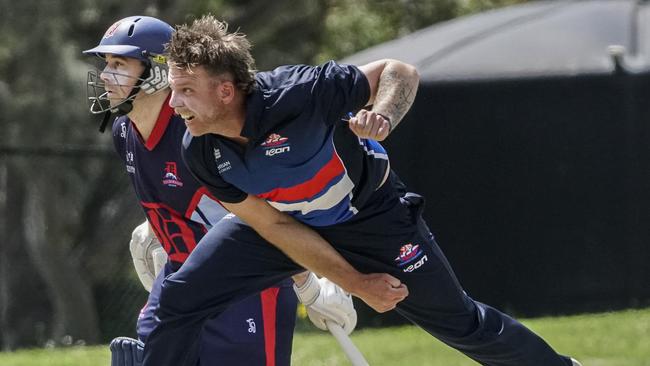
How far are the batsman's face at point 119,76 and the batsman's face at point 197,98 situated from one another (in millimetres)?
629

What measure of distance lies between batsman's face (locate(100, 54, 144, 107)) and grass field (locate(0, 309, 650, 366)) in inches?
116

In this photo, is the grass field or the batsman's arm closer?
the batsman's arm

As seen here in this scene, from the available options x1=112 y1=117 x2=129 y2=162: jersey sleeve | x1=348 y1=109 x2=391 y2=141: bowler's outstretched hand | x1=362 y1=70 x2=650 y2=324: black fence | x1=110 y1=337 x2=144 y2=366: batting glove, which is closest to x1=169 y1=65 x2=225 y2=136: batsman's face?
x1=348 y1=109 x2=391 y2=141: bowler's outstretched hand

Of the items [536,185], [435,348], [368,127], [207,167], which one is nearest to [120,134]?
[207,167]

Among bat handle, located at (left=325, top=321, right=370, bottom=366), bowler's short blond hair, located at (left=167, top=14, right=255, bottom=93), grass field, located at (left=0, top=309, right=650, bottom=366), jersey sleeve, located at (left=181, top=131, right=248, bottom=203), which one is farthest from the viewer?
grass field, located at (left=0, top=309, right=650, bottom=366)

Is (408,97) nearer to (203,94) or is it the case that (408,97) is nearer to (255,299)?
(203,94)

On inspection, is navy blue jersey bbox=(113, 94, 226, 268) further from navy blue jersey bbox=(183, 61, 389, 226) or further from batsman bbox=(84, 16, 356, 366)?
navy blue jersey bbox=(183, 61, 389, 226)

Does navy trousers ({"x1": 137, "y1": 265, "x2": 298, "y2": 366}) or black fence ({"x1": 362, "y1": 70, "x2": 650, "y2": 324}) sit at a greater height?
navy trousers ({"x1": 137, "y1": 265, "x2": 298, "y2": 366})

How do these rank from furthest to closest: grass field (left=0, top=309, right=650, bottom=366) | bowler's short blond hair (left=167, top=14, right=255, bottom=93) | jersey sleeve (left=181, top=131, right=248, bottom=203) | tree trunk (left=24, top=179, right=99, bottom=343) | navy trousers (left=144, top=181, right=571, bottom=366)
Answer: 1. tree trunk (left=24, top=179, right=99, bottom=343)
2. grass field (left=0, top=309, right=650, bottom=366)
3. navy trousers (left=144, top=181, right=571, bottom=366)
4. jersey sleeve (left=181, top=131, right=248, bottom=203)
5. bowler's short blond hair (left=167, top=14, right=255, bottom=93)

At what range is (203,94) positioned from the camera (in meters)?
5.13

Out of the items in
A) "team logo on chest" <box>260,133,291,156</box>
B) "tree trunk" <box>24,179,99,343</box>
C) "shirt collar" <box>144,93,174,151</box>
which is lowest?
"tree trunk" <box>24,179,99,343</box>

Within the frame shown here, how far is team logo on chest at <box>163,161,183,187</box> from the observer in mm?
5688

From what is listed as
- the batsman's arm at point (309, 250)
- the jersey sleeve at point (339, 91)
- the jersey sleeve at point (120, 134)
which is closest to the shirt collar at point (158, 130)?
the jersey sleeve at point (120, 134)

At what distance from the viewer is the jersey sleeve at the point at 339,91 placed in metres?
5.22
